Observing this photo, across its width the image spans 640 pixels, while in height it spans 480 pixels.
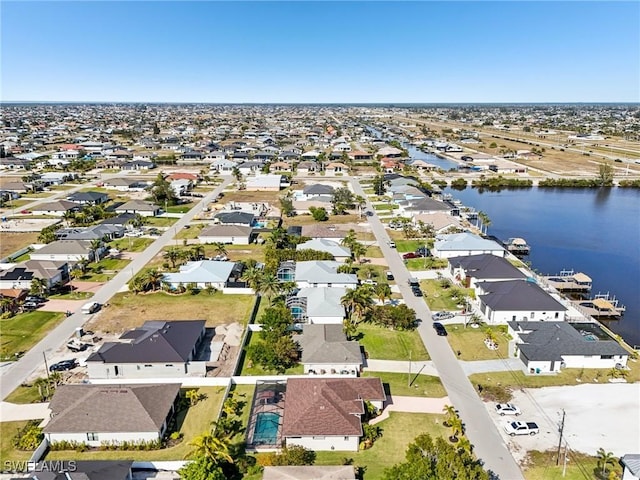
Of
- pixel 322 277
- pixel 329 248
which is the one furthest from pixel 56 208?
pixel 322 277

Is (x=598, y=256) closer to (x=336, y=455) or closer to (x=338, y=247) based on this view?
(x=338, y=247)

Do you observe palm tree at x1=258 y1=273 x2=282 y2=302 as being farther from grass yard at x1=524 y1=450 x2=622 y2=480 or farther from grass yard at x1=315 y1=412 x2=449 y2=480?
grass yard at x1=524 y1=450 x2=622 y2=480

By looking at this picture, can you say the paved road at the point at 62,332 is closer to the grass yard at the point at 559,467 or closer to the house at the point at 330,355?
the house at the point at 330,355

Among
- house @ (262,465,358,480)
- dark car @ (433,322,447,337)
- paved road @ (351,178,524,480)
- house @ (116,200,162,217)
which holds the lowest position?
paved road @ (351,178,524,480)

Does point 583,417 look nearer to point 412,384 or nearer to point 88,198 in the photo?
point 412,384

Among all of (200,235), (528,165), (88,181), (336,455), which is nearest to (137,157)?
(88,181)

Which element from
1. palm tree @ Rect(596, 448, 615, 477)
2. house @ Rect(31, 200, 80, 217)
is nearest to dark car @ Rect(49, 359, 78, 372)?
palm tree @ Rect(596, 448, 615, 477)

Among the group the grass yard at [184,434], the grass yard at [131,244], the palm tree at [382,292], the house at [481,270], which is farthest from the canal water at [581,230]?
the grass yard at [131,244]
